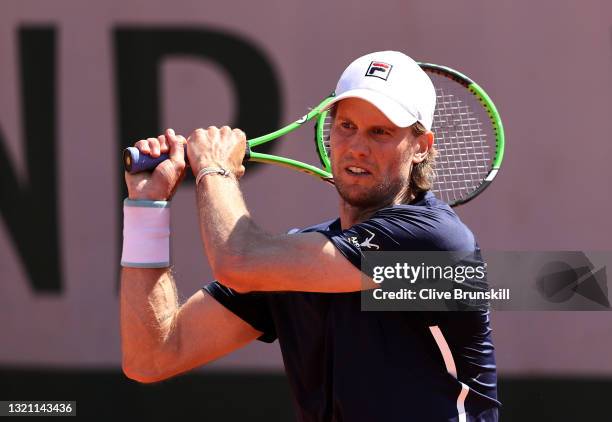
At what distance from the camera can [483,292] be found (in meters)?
2.78

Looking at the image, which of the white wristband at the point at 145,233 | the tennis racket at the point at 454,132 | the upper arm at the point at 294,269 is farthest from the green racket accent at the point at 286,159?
the upper arm at the point at 294,269

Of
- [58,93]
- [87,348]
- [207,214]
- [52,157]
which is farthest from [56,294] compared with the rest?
[207,214]

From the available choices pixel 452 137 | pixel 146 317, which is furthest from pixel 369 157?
pixel 452 137

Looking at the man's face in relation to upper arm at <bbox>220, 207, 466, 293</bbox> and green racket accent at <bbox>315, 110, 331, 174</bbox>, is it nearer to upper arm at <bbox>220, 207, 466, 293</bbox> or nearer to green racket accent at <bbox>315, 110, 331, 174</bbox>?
upper arm at <bbox>220, 207, 466, 293</bbox>

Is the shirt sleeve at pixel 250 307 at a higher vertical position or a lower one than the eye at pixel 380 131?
Result: lower

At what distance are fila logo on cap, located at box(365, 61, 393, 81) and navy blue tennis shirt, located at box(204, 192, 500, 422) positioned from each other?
361 millimetres

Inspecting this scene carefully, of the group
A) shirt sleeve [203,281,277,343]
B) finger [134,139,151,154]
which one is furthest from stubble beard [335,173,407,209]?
finger [134,139,151,154]

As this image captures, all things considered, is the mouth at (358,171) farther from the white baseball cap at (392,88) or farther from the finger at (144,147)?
the finger at (144,147)

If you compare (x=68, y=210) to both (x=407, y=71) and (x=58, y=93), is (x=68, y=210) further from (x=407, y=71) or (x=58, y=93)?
(x=407, y=71)

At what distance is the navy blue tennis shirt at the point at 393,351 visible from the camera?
104 inches

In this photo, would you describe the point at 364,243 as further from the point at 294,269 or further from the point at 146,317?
the point at 146,317

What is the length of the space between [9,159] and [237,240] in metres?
3.19

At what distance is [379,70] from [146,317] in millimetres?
923

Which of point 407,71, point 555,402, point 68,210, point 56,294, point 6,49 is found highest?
point 6,49
